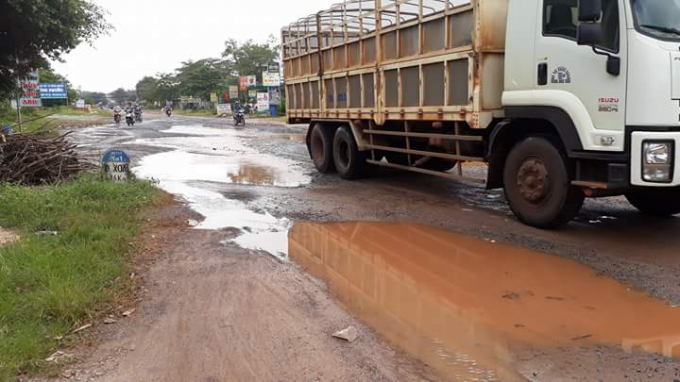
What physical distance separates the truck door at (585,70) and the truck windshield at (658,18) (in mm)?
145

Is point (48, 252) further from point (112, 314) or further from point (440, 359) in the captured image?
point (440, 359)

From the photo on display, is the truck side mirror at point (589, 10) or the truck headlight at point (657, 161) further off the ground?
the truck side mirror at point (589, 10)

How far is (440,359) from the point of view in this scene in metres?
3.42

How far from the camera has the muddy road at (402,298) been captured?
338cm

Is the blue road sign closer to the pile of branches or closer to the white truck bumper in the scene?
the pile of branches

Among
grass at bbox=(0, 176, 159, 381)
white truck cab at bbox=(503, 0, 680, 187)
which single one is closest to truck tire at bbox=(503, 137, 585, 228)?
white truck cab at bbox=(503, 0, 680, 187)

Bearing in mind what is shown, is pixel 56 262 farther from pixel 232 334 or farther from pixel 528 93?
pixel 528 93

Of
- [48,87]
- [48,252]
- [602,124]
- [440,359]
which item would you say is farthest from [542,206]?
[48,87]

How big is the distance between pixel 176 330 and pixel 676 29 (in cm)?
503

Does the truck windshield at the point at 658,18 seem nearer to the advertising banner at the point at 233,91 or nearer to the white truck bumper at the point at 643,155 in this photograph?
the white truck bumper at the point at 643,155

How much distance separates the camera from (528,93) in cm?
618

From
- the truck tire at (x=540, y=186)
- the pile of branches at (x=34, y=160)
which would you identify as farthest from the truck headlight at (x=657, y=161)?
the pile of branches at (x=34, y=160)

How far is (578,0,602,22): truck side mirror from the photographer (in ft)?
17.1

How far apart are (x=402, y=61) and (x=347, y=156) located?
3.04 metres
